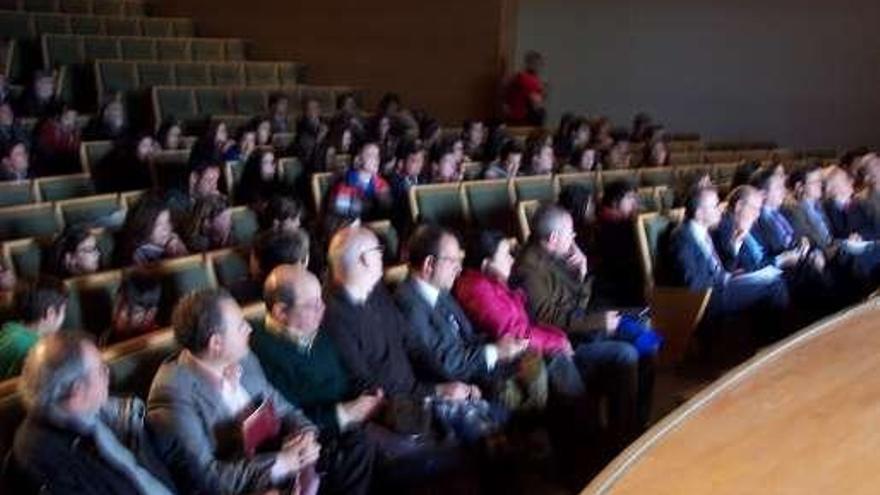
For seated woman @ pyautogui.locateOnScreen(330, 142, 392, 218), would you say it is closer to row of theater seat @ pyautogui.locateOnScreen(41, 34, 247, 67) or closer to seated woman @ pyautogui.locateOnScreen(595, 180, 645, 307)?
seated woman @ pyautogui.locateOnScreen(595, 180, 645, 307)

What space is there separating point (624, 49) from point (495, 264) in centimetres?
497

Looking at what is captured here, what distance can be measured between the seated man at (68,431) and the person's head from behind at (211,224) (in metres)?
1.45

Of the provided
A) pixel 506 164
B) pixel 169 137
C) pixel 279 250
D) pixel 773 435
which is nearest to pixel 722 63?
pixel 506 164

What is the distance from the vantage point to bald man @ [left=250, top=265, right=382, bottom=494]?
1.86 metres

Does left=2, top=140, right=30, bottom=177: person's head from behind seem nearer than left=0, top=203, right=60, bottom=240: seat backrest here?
No

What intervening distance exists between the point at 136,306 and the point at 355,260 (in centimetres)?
44

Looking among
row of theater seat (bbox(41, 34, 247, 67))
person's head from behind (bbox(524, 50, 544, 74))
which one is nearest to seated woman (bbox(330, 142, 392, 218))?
row of theater seat (bbox(41, 34, 247, 67))

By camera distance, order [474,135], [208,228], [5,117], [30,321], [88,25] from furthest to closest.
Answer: [88,25] → [474,135] → [5,117] → [208,228] → [30,321]

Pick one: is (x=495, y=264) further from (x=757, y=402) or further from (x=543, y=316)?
(x=757, y=402)

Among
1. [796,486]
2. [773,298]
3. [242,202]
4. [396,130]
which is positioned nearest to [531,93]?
[396,130]

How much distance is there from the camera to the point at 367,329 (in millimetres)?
2064

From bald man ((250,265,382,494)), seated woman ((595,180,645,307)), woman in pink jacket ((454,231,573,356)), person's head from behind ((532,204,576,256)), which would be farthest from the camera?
seated woman ((595,180,645,307))

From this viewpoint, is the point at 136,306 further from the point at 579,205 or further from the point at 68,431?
the point at 579,205

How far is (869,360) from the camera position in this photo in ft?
6.40
